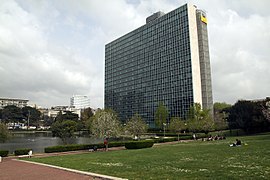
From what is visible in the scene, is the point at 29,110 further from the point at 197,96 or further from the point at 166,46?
the point at 197,96

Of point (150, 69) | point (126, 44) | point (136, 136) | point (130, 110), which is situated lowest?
point (136, 136)

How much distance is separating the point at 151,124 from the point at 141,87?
20.5m

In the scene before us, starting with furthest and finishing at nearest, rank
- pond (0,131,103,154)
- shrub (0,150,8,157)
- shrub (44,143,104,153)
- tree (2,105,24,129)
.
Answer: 1. tree (2,105,24,129)
2. pond (0,131,103,154)
3. shrub (44,143,104,153)
4. shrub (0,150,8,157)

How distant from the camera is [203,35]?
10650 centimetres

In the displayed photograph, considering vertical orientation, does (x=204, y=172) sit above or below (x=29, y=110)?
below

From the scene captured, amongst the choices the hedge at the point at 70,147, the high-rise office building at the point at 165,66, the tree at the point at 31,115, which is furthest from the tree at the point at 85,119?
the hedge at the point at 70,147

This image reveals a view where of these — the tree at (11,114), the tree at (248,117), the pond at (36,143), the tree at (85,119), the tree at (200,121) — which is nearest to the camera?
the pond at (36,143)

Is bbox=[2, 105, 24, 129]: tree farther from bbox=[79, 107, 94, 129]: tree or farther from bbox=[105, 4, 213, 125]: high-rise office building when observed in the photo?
bbox=[105, 4, 213, 125]: high-rise office building

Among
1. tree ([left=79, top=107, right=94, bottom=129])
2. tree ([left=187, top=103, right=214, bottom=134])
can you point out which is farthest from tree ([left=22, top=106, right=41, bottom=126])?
tree ([left=187, top=103, right=214, bottom=134])

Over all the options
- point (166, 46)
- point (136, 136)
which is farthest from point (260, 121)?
point (166, 46)

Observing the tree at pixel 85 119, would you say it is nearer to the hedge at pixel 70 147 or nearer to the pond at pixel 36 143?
the pond at pixel 36 143

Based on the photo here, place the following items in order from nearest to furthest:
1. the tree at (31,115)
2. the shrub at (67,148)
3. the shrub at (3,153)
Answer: the shrub at (3,153), the shrub at (67,148), the tree at (31,115)

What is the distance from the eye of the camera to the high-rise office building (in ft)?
331

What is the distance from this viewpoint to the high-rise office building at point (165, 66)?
331ft
